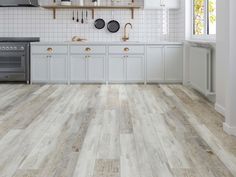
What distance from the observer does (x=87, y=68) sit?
762 centimetres

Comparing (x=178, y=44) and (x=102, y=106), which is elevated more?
(x=178, y=44)

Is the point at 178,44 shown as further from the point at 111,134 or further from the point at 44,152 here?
the point at 44,152

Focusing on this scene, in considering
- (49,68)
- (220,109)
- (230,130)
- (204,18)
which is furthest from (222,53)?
(49,68)

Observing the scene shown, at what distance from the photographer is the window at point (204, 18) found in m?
6.23

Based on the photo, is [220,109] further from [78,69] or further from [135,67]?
[78,69]

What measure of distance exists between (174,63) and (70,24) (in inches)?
85.3

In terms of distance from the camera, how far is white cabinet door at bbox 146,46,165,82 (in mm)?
7551

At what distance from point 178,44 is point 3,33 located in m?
3.35

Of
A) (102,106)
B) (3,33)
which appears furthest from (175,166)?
(3,33)

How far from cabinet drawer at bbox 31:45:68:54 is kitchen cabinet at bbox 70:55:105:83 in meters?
0.21

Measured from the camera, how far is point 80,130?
391cm

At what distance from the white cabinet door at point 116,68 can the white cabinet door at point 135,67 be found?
0.30 ft

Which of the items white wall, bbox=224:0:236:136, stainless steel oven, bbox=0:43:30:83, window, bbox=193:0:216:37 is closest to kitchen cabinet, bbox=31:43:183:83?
stainless steel oven, bbox=0:43:30:83

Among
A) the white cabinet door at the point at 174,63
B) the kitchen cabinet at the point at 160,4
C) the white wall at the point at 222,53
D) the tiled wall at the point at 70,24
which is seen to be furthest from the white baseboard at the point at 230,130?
the tiled wall at the point at 70,24
